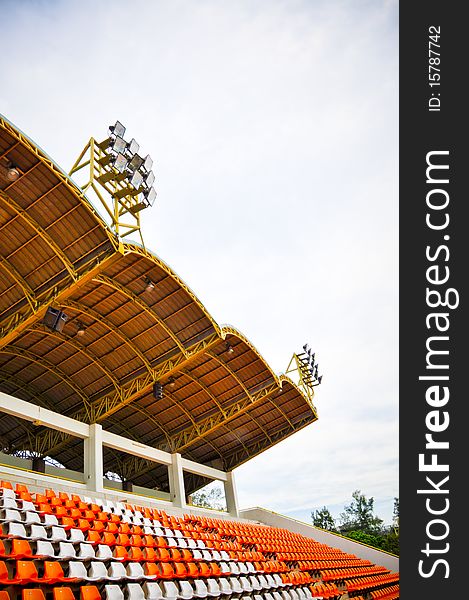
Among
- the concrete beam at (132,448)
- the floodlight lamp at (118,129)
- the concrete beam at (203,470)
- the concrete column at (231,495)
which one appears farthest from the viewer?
the concrete column at (231,495)

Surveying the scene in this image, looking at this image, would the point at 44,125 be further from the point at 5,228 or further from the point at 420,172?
the point at 420,172

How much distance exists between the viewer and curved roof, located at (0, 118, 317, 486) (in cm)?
1781

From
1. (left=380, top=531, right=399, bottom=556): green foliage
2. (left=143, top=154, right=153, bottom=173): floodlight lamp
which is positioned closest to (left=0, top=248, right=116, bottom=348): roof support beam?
(left=143, top=154, right=153, bottom=173): floodlight lamp

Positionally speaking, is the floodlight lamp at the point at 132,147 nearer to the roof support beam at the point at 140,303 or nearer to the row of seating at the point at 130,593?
the roof support beam at the point at 140,303

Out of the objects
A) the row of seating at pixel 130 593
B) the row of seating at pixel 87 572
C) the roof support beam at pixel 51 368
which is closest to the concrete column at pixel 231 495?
the roof support beam at pixel 51 368

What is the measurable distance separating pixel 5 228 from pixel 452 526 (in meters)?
16.2

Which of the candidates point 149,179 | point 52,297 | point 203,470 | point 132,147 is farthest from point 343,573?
point 132,147

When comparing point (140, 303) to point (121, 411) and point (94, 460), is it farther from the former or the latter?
point (121, 411)

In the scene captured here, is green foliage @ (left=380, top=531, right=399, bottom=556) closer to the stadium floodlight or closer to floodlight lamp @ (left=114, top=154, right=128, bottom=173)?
floodlight lamp @ (left=114, top=154, right=128, bottom=173)

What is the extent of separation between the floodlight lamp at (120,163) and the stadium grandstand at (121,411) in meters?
0.05

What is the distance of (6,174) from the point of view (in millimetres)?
16031

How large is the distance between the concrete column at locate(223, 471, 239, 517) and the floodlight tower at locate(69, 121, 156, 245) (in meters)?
23.1

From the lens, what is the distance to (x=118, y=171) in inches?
703

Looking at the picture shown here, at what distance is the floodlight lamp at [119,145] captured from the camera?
1773 centimetres
